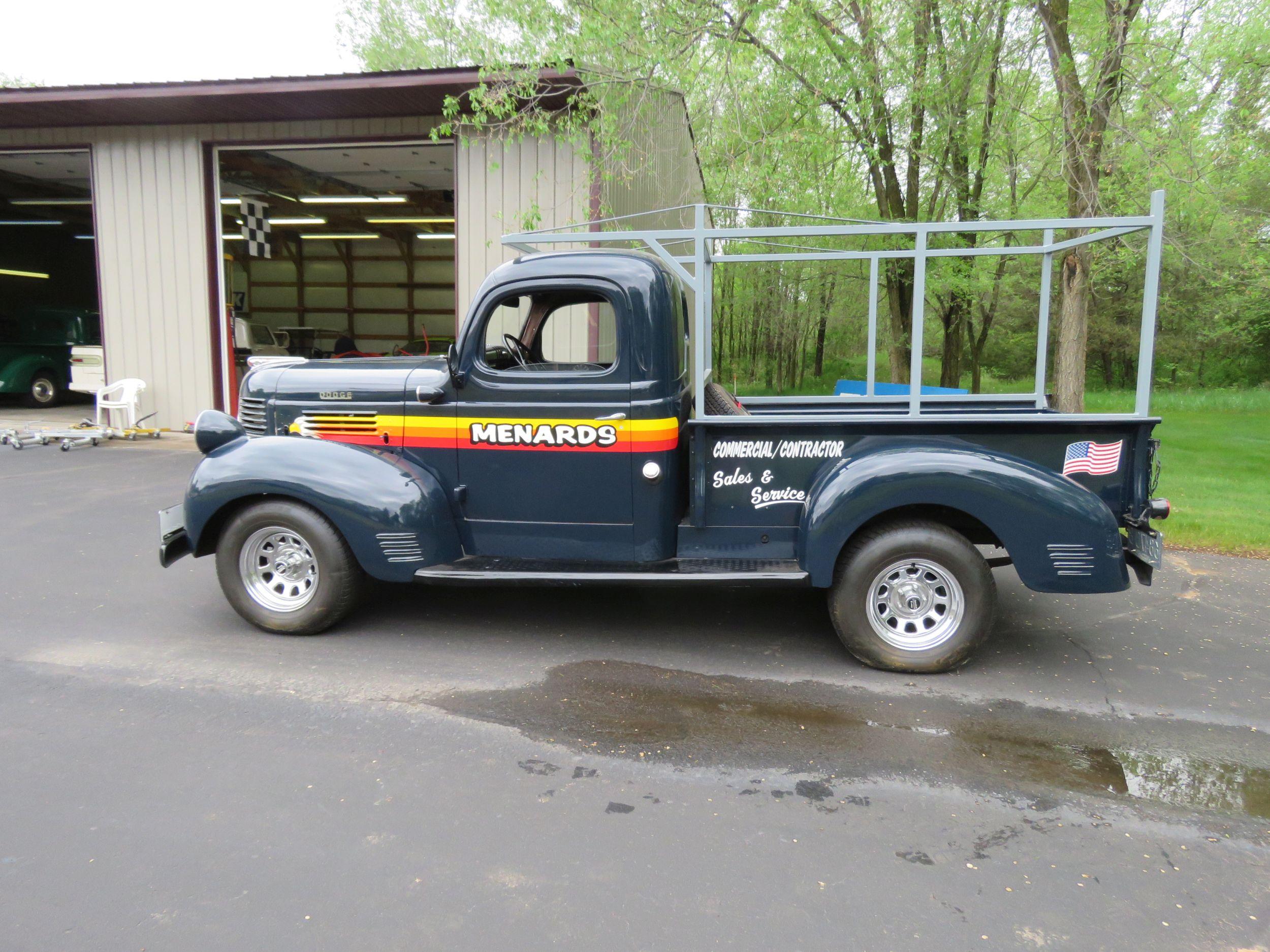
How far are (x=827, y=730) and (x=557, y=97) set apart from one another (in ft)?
30.2

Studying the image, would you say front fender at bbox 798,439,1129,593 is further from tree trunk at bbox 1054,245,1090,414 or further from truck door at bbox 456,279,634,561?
tree trunk at bbox 1054,245,1090,414

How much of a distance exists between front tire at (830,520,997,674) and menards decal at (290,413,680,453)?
1.22 m

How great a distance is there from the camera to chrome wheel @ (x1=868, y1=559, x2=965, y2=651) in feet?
14.3

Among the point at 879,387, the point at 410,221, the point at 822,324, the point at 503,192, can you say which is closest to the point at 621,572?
the point at 879,387

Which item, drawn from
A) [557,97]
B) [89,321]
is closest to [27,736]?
[557,97]

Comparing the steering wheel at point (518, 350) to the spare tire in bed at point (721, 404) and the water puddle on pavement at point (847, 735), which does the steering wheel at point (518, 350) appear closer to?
the spare tire in bed at point (721, 404)

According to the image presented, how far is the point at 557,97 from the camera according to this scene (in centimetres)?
1062

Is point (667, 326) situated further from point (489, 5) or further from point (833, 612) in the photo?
point (489, 5)

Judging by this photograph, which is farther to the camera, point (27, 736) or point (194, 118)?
point (194, 118)

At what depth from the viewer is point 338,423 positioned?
5062 millimetres

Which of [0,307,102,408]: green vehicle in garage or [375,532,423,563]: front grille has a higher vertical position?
[0,307,102,408]: green vehicle in garage

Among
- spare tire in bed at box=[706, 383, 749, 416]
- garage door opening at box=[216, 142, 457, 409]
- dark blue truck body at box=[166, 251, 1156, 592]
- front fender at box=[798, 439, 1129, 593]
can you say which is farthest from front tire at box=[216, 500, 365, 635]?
garage door opening at box=[216, 142, 457, 409]

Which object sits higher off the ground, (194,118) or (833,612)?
(194,118)

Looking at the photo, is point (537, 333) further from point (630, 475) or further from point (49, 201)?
point (49, 201)
